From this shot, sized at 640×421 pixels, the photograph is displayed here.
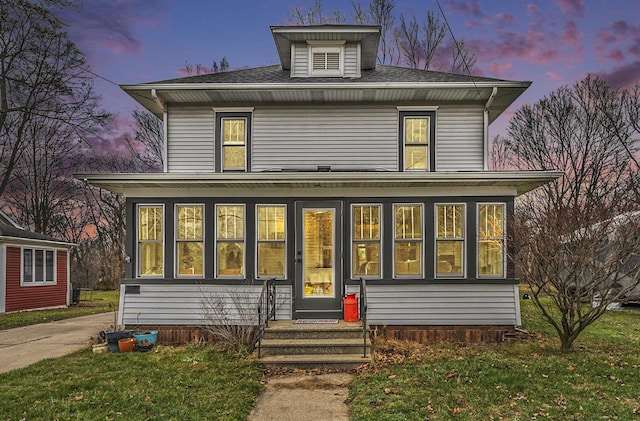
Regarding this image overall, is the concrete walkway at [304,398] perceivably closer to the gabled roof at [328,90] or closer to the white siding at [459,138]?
the white siding at [459,138]

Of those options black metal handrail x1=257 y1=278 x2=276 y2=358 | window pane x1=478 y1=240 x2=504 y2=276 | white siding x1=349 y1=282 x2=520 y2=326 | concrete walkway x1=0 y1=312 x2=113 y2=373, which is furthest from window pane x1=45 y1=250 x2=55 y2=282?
window pane x1=478 y1=240 x2=504 y2=276

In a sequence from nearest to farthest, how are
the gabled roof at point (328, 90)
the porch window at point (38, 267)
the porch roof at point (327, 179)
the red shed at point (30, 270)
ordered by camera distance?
the porch roof at point (327, 179) → the gabled roof at point (328, 90) → the red shed at point (30, 270) → the porch window at point (38, 267)

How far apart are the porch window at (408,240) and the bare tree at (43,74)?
13974 mm

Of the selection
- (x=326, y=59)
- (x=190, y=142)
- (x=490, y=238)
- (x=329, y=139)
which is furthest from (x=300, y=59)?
(x=490, y=238)

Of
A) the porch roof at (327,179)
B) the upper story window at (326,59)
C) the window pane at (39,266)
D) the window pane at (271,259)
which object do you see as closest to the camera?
the porch roof at (327,179)

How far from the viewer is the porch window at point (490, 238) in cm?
919

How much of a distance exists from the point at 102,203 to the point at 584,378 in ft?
108

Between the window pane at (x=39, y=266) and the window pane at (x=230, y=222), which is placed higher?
the window pane at (x=230, y=222)

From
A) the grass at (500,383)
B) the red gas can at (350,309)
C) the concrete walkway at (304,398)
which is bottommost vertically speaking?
the concrete walkway at (304,398)

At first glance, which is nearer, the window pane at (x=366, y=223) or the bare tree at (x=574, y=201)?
the bare tree at (x=574, y=201)

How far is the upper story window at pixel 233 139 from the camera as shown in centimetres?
1027

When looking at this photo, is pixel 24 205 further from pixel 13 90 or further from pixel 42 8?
pixel 42 8

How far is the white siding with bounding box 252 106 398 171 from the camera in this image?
10.2 m

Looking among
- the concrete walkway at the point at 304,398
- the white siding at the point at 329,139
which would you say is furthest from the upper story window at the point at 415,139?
the concrete walkway at the point at 304,398
